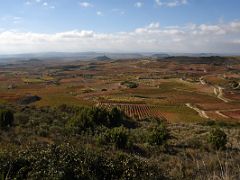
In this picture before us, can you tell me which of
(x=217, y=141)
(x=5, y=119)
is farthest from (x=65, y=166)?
(x=5, y=119)

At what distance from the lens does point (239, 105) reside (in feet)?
228

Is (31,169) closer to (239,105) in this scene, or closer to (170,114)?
(170,114)

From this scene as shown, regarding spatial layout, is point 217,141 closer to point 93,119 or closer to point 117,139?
point 117,139

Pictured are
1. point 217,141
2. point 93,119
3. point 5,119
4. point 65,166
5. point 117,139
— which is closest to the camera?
point 65,166

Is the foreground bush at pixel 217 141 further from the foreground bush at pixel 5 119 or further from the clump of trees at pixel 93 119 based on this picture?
the foreground bush at pixel 5 119

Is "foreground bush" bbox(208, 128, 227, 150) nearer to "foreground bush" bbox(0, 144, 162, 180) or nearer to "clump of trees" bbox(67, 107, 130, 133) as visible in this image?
"clump of trees" bbox(67, 107, 130, 133)

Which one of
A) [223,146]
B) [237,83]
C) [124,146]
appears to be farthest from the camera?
[237,83]

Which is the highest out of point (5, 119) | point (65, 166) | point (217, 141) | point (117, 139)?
point (65, 166)

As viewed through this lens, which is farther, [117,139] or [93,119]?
[93,119]

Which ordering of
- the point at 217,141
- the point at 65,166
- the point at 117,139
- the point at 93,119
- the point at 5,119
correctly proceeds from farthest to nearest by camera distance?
1. the point at 93,119
2. the point at 5,119
3. the point at 217,141
4. the point at 117,139
5. the point at 65,166

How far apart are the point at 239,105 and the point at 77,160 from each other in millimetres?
67925

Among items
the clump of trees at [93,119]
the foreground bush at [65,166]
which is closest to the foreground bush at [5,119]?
the clump of trees at [93,119]

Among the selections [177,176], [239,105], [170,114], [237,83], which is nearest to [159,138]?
[177,176]

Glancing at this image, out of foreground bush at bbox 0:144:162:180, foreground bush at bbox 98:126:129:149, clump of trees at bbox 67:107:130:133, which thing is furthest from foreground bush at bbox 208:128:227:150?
foreground bush at bbox 0:144:162:180
